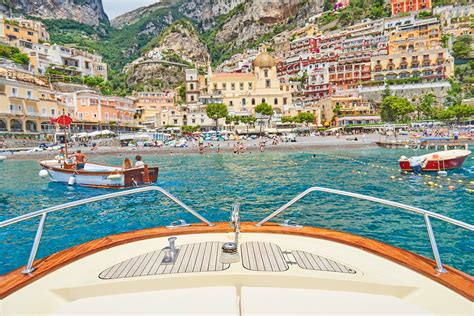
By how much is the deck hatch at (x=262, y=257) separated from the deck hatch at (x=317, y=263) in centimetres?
16

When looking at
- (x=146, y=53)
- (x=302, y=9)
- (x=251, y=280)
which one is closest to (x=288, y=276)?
(x=251, y=280)

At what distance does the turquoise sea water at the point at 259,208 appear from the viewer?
7.55m

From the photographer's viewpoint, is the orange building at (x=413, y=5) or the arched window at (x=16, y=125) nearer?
the arched window at (x=16, y=125)

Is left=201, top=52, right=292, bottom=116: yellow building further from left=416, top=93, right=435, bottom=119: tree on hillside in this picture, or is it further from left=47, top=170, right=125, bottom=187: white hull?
left=47, top=170, right=125, bottom=187: white hull

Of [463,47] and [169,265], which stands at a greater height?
[463,47]

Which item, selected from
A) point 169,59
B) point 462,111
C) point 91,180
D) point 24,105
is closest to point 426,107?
point 462,111

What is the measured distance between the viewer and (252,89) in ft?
265

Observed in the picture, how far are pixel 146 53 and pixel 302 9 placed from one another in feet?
219

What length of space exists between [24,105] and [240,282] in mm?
56123

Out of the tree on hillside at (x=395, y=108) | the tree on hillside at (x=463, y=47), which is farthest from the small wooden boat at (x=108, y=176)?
the tree on hillside at (x=463, y=47)

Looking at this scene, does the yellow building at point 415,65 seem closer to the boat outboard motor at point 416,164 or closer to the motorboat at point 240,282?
the boat outboard motor at point 416,164

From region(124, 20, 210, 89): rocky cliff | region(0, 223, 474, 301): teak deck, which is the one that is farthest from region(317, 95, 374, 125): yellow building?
region(0, 223, 474, 301): teak deck

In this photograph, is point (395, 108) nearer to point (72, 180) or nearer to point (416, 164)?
point (416, 164)

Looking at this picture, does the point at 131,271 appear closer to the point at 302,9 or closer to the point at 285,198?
the point at 285,198
